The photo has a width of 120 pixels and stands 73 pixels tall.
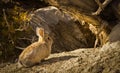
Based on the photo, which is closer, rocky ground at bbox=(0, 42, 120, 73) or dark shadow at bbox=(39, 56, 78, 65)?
rocky ground at bbox=(0, 42, 120, 73)

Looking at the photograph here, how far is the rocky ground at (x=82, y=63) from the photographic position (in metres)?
6.04

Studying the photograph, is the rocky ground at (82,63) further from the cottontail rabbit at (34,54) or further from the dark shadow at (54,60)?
the cottontail rabbit at (34,54)

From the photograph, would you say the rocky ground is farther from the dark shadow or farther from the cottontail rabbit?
the cottontail rabbit

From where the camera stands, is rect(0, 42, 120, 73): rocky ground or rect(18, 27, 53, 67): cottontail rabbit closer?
rect(0, 42, 120, 73): rocky ground

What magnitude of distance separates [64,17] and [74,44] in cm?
81

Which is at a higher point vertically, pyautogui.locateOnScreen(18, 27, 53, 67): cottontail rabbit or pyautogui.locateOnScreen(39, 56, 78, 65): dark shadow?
pyautogui.locateOnScreen(18, 27, 53, 67): cottontail rabbit

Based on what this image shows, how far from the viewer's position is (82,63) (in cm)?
645

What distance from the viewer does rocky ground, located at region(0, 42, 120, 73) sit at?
604 cm

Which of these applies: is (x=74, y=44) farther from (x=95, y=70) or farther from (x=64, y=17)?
(x=95, y=70)

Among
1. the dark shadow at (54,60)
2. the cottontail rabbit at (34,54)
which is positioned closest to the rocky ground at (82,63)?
the dark shadow at (54,60)

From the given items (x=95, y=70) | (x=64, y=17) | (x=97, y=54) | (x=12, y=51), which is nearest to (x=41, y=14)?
(x=64, y=17)

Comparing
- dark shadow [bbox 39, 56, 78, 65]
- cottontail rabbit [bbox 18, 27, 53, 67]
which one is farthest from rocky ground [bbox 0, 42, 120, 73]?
cottontail rabbit [bbox 18, 27, 53, 67]

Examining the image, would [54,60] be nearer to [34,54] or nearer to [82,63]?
[34,54]

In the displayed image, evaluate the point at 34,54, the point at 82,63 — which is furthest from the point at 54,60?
the point at 82,63
